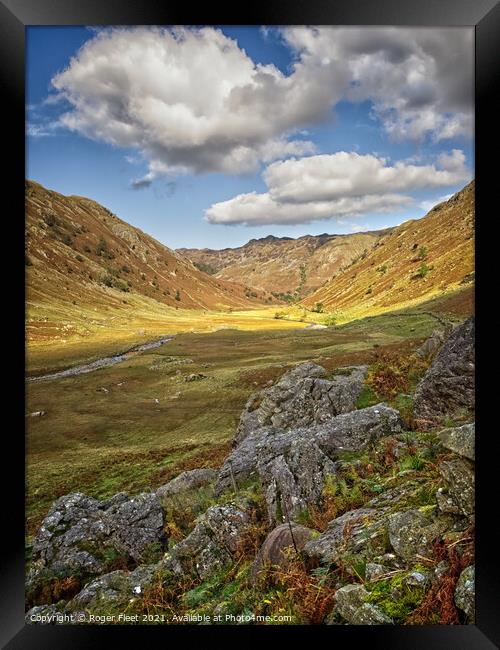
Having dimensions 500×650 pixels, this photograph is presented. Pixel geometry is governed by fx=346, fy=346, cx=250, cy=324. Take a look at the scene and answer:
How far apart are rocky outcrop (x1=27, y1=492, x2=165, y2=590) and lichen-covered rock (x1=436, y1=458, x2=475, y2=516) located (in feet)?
9.99

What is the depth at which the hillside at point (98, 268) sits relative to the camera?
14.5 feet

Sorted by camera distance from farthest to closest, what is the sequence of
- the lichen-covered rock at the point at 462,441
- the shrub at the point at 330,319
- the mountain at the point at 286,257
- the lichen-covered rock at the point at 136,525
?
the shrub at the point at 330,319 < the mountain at the point at 286,257 < the lichen-covered rock at the point at 136,525 < the lichen-covered rock at the point at 462,441

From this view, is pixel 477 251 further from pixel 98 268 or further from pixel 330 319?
pixel 98 268

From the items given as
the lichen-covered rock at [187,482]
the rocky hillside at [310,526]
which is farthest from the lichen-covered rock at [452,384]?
the lichen-covered rock at [187,482]

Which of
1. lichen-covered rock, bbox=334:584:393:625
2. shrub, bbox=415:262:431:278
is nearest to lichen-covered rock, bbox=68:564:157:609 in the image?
lichen-covered rock, bbox=334:584:393:625

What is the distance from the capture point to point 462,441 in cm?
332

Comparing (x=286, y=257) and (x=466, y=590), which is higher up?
(x=286, y=257)

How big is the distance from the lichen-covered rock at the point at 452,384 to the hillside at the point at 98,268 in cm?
334

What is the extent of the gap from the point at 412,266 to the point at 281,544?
449cm

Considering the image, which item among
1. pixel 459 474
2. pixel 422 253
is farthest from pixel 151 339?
pixel 422 253

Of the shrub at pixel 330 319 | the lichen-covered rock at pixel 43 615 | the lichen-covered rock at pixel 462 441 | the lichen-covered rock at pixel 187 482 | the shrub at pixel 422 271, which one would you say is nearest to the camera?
the lichen-covered rock at pixel 462 441

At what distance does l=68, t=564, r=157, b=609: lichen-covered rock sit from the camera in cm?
→ 371

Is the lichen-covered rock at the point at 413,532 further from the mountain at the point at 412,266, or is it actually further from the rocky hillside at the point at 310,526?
the mountain at the point at 412,266
